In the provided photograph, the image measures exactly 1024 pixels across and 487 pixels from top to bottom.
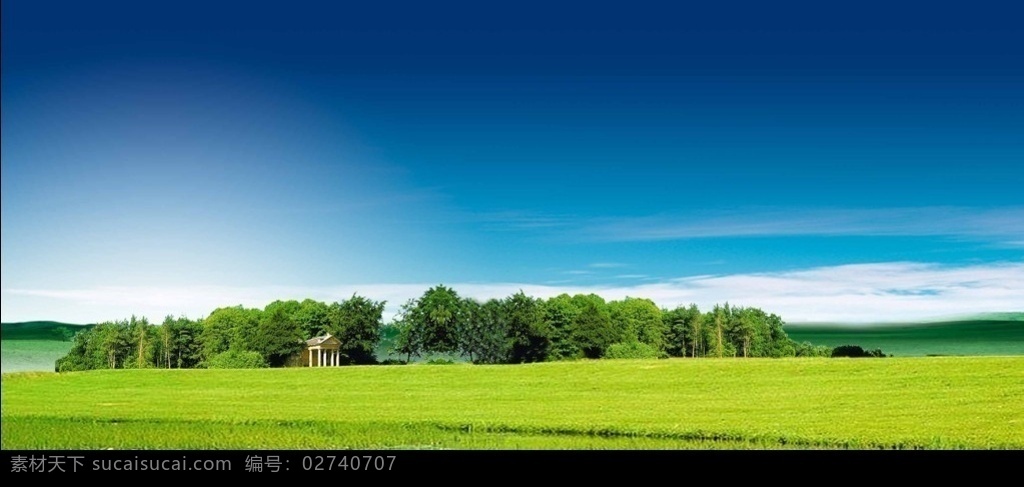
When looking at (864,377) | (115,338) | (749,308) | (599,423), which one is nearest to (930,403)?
(864,377)

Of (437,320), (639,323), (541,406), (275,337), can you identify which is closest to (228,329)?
(275,337)

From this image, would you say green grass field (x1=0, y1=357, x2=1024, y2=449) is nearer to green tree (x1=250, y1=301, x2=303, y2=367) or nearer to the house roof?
green tree (x1=250, y1=301, x2=303, y2=367)

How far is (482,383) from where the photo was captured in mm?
22828

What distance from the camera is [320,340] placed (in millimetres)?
21844

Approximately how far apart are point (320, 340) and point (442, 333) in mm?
3210

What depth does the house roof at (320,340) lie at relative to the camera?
21.7 metres

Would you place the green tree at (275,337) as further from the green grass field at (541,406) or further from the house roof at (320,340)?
the green grass field at (541,406)

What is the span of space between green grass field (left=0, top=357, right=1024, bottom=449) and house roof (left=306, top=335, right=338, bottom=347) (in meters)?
1.02

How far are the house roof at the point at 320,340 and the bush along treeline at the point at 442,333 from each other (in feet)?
0.43

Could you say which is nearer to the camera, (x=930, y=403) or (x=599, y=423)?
(x=599, y=423)

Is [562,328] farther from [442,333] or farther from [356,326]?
[356,326]

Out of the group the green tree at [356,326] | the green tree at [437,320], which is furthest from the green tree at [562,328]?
the green tree at [356,326]

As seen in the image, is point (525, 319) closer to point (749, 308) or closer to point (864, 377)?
point (749, 308)

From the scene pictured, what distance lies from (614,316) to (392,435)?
9308 millimetres
